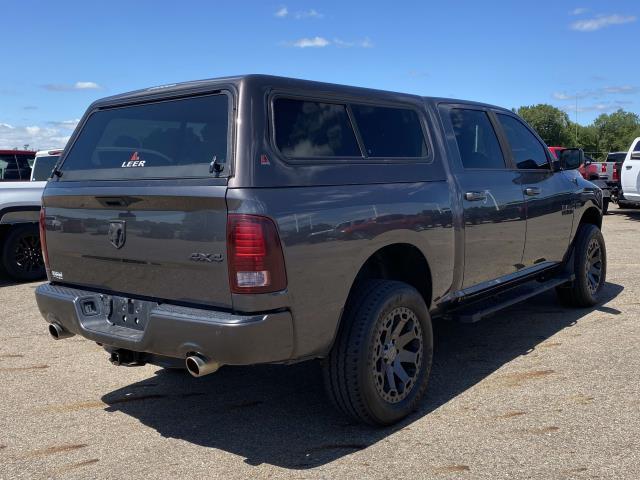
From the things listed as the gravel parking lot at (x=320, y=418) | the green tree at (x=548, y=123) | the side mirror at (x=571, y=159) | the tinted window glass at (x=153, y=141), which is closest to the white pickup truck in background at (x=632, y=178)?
the side mirror at (x=571, y=159)

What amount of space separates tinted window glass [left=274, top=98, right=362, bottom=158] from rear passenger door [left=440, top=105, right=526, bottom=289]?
1.04m

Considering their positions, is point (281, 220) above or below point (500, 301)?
above

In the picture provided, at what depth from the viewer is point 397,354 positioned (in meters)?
3.76

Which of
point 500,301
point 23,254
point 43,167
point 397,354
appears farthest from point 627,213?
point 397,354

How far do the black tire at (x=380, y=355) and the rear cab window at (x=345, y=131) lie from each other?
31.4 inches

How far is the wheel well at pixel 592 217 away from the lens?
6375mm

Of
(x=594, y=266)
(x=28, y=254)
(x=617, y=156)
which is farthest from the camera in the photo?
(x=617, y=156)

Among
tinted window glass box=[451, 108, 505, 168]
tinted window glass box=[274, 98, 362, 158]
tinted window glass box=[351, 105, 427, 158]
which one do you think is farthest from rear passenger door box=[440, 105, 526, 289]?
tinted window glass box=[274, 98, 362, 158]

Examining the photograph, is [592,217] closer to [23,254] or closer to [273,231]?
[273,231]

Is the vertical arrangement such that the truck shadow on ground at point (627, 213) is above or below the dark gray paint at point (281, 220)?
below

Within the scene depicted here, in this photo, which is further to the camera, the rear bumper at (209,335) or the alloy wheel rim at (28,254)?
the alloy wheel rim at (28,254)

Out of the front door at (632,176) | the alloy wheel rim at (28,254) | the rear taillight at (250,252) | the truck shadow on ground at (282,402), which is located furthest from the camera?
the front door at (632,176)

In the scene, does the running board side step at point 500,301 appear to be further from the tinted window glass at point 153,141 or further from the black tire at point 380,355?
the tinted window glass at point 153,141

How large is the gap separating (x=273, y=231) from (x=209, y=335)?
58cm
